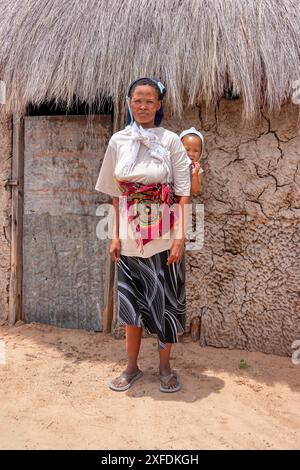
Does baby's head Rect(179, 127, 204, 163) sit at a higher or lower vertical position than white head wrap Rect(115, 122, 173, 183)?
higher

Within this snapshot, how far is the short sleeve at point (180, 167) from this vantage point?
2.26 meters

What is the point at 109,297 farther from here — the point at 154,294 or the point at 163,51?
the point at 163,51

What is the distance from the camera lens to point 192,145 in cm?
257

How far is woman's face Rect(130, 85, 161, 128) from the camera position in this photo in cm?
219

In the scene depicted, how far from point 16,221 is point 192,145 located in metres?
1.68

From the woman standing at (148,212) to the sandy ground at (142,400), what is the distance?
25 centimetres

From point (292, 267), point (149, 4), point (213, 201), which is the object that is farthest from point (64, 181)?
point (292, 267)

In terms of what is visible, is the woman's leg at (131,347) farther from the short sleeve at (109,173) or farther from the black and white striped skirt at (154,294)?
the short sleeve at (109,173)

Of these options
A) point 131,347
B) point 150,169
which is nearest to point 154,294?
point 131,347

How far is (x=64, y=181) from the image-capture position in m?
3.40

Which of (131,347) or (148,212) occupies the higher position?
(148,212)

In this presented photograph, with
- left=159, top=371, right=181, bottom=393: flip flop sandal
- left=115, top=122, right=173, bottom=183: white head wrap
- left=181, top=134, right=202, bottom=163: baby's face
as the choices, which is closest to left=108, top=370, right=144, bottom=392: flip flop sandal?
left=159, top=371, right=181, bottom=393: flip flop sandal

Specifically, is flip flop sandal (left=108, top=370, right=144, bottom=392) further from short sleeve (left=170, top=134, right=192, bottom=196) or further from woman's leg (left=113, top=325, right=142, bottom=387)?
short sleeve (left=170, top=134, right=192, bottom=196)
